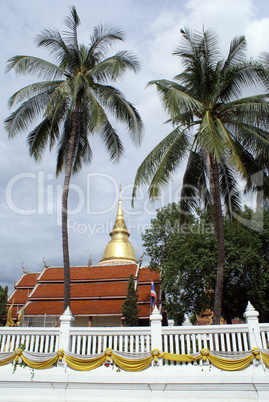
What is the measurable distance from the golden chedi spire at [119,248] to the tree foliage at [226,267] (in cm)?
1772

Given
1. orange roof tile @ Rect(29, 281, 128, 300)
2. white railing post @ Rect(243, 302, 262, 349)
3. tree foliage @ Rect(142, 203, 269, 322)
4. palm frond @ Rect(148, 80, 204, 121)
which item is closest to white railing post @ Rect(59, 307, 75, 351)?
white railing post @ Rect(243, 302, 262, 349)

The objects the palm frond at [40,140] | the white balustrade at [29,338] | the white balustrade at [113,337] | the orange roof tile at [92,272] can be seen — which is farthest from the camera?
the orange roof tile at [92,272]

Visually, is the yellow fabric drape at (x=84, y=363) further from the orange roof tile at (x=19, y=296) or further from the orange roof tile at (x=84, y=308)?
the orange roof tile at (x=19, y=296)

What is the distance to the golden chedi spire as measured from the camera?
4209 cm

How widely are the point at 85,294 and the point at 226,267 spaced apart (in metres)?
14.3

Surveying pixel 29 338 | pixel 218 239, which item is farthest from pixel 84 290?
pixel 29 338

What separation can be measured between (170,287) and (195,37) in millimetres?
15964

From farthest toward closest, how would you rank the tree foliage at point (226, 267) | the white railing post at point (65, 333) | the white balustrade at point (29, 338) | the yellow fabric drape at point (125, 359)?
the tree foliage at point (226, 267) → the white balustrade at point (29, 338) → the white railing post at point (65, 333) → the yellow fabric drape at point (125, 359)

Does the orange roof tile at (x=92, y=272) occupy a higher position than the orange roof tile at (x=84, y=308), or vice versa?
the orange roof tile at (x=92, y=272)

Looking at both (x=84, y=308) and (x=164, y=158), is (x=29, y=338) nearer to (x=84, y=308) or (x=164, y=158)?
(x=164, y=158)

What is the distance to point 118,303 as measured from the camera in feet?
93.2

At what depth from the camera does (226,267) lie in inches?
838

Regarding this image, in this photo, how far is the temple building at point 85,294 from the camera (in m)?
28.0

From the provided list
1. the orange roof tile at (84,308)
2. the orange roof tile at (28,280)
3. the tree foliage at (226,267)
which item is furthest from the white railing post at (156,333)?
the orange roof tile at (28,280)
